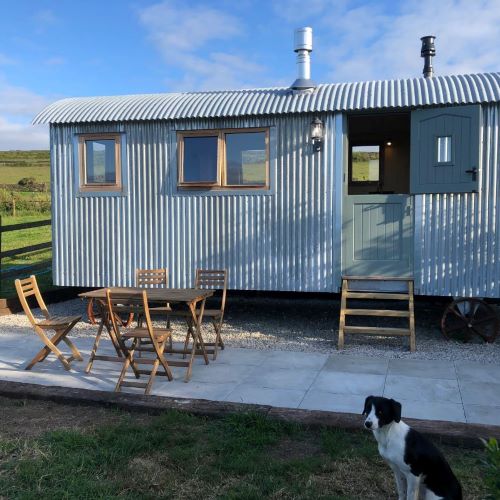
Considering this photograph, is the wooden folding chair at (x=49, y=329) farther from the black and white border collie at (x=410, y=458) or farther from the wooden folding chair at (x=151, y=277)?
the black and white border collie at (x=410, y=458)

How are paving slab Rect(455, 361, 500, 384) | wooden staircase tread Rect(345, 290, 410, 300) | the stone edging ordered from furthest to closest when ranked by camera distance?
1. wooden staircase tread Rect(345, 290, 410, 300)
2. paving slab Rect(455, 361, 500, 384)
3. the stone edging

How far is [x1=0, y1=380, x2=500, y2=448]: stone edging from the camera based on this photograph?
3867 mm

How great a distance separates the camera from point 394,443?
2.90m

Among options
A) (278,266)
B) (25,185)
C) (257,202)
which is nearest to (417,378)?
(278,266)

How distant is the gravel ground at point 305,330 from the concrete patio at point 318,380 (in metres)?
0.37

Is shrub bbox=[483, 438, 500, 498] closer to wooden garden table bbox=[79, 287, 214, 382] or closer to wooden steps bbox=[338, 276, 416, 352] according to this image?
wooden garden table bbox=[79, 287, 214, 382]

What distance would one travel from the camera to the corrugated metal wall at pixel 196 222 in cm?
748

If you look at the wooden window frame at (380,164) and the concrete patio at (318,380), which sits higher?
the wooden window frame at (380,164)

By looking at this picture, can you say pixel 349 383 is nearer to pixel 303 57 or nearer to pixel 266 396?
pixel 266 396

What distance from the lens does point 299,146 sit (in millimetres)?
7469

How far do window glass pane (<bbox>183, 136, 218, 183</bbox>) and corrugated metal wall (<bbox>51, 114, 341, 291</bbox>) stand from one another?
0.67 feet

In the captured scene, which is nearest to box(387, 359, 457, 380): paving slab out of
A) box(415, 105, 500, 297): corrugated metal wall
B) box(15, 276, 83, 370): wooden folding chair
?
box(415, 105, 500, 297): corrugated metal wall

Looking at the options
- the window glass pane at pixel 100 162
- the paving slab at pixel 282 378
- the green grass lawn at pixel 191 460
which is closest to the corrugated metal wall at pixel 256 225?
the window glass pane at pixel 100 162

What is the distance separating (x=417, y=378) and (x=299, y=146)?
11.3 feet
